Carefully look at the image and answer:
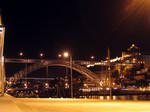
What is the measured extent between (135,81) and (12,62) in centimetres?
7891

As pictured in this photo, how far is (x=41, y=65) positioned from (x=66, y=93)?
1637 cm

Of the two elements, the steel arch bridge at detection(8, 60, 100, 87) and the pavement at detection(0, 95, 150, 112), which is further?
the steel arch bridge at detection(8, 60, 100, 87)

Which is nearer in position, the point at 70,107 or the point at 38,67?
the point at 70,107

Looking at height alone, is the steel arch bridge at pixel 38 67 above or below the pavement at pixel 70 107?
above

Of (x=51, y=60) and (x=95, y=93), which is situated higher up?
(x=51, y=60)

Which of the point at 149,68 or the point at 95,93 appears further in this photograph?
the point at 149,68

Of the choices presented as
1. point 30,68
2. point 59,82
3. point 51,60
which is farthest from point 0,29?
point 59,82

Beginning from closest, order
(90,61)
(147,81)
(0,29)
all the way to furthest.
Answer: (0,29) → (90,61) → (147,81)

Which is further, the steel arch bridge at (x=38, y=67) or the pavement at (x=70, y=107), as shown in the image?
the steel arch bridge at (x=38, y=67)

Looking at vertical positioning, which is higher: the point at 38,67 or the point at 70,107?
the point at 38,67

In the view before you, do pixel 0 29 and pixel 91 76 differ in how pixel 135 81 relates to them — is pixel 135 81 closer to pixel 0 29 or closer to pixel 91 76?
pixel 91 76

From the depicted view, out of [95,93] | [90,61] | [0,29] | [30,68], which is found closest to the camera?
[0,29]

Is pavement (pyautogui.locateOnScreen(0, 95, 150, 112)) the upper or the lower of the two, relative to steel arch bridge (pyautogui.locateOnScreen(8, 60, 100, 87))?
lower

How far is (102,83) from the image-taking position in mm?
146000
